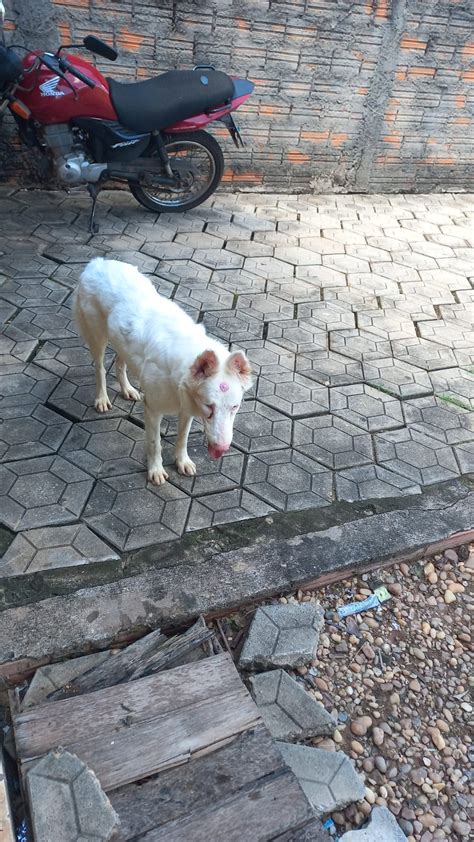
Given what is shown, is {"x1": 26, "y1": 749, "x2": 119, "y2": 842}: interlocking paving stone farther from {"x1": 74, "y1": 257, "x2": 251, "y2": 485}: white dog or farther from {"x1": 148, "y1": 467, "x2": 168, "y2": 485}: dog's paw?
{"x1": 148, "y1": 467, "x2": 168, "y2": 485}: dog's paw

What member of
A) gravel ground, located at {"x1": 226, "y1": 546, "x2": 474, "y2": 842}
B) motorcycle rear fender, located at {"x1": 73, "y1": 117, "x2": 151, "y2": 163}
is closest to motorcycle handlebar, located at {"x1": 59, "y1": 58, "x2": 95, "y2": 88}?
motorcycle rear fender, located at {"x1": 73, "y1": 117, "x2": 151, "y2": 163}

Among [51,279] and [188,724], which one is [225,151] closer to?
[51,279]

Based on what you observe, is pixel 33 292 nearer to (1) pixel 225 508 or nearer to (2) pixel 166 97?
(2) pixel 166 97

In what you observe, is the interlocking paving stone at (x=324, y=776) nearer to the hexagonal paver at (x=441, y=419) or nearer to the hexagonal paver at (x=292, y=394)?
the hexagonal paver at (x=292, y=394)

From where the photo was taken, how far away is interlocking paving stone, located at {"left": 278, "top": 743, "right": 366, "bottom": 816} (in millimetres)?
2471

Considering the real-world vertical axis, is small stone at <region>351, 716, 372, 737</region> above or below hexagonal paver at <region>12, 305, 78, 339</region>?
below

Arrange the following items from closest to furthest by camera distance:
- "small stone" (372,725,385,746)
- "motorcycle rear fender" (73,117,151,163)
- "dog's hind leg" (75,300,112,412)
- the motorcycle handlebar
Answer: "small stone" (372,725,385,746)
"dog's hind leg" (75,300,112,412)
the motorcycle handlebar
"motorcycle rear fender" (73,117,151,163)

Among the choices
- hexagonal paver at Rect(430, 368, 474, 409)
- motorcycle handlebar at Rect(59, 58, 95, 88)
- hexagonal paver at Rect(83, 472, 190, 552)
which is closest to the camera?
hexagonal paver at Rect(83, 472, 190, 552)

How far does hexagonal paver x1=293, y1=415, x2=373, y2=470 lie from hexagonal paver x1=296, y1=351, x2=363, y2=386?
1.76 feet

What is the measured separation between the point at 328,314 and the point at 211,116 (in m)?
2.93

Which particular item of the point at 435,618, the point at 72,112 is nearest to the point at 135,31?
the point at 72,112

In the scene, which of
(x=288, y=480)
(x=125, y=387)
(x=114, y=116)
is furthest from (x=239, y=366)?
(x=114, y=116)

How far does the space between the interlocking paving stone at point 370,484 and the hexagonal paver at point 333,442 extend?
0.08 meters

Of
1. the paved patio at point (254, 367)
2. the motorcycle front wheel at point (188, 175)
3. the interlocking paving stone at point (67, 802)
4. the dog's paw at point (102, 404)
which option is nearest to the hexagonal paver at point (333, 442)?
the paved patio at point (254, 367)
